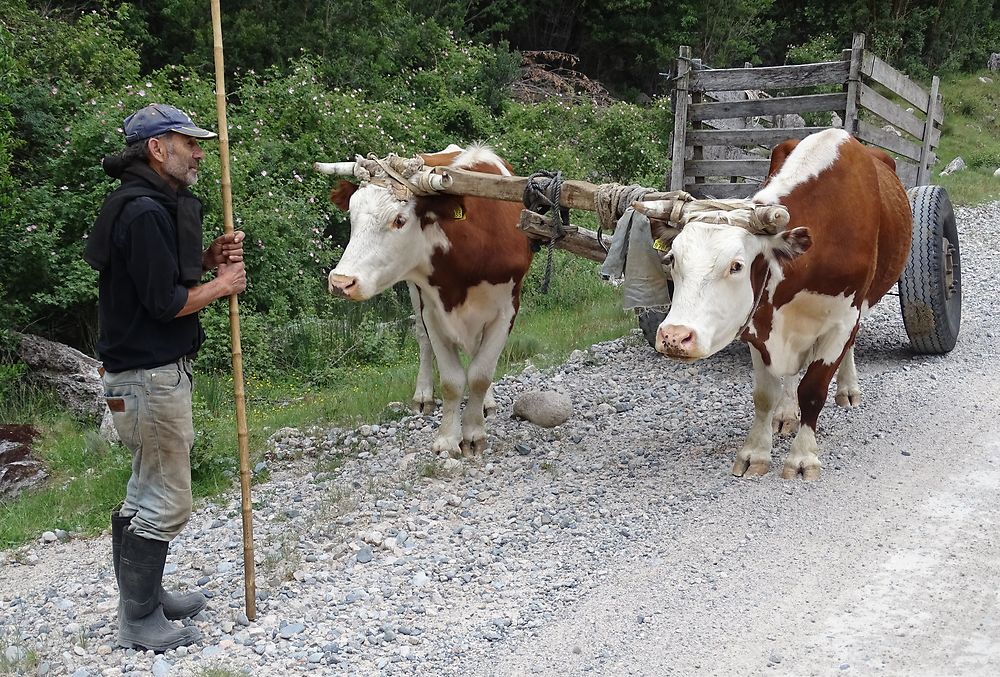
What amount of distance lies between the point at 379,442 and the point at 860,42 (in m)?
5.49

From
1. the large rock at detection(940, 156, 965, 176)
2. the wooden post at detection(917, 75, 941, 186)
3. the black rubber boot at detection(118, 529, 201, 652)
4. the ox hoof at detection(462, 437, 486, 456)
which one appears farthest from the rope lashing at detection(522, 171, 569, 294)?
the large rock at detection(940, 156, 965, 176)

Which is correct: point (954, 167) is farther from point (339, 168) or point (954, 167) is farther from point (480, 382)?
point (339, 168)

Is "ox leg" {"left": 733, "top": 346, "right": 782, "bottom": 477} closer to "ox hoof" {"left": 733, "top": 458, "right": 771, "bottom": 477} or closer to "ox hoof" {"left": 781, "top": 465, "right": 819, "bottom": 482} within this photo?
"ox hoof" {"left": 733, "top": 458, "right": 771, "bottom": 477}

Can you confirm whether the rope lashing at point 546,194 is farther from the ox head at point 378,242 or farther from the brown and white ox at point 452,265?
the ox head at point 378,242

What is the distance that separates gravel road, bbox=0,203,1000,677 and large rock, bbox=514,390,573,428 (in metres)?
0.12

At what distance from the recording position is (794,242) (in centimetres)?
535

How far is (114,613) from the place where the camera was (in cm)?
500

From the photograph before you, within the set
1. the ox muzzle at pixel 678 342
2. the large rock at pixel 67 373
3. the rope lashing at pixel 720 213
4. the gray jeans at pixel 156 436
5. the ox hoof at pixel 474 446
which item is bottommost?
the large rock at pixel 67 373

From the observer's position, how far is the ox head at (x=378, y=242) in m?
6.16

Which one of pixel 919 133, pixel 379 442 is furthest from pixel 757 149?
pixel 379 442

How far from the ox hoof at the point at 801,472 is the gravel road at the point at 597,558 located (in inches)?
4.1

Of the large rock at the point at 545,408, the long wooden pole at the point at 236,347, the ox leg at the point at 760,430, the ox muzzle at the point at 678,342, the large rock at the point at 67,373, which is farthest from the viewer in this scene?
the large rock at the point at 67,373

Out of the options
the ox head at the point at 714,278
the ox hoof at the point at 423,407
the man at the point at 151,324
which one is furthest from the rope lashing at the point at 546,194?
the ox hoof at the point at 423,407

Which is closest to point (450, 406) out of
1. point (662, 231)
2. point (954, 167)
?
point (662, 231)
